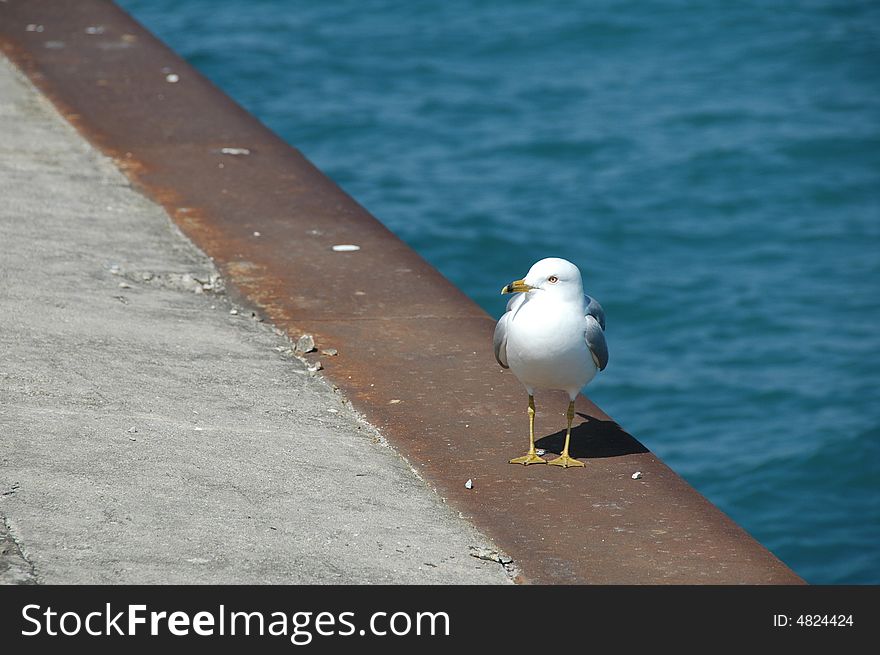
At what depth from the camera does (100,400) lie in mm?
4164

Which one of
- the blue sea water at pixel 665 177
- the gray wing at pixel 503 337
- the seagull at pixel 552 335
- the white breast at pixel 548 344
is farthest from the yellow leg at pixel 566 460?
the blue sea water at pixel 665 177

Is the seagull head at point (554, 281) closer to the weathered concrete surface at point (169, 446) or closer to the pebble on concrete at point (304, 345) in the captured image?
the weathered concrete surface at point (169, 446)

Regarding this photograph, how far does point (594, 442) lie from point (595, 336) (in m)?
0.40

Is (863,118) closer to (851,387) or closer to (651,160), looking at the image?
(651,160)

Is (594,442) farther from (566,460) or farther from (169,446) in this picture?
(169,446)

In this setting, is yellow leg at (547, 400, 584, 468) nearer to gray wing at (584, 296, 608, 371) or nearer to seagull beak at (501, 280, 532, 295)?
gray wing at (584, 296, 608, 371)

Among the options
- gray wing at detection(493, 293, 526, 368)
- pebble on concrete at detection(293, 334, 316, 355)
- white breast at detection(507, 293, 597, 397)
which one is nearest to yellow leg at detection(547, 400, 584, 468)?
white breast at detection(507, 293, 597, 397)

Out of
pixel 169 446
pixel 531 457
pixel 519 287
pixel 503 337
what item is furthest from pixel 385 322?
pixel 169 446

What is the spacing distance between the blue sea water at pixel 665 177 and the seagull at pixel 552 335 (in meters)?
3.86

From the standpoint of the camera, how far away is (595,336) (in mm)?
4086

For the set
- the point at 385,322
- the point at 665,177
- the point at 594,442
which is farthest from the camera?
the point at 665,177

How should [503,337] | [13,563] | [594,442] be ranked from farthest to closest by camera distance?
[594,442]
[503,337]
[13,563]

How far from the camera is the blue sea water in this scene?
8.73 meters

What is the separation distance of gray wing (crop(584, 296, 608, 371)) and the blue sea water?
3788 mm
